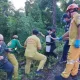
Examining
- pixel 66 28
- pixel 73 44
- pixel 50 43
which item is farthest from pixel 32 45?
pixel 73 44

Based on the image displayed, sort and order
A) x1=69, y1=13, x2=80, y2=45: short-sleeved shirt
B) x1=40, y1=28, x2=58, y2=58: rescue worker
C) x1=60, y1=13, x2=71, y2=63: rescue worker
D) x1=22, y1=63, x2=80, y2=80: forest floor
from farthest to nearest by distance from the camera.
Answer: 1. x1=40, y1=28, x2=58, y2=58: rescue worker
2. x1=22, y1=63, x2=80, y2=80: forest floor
3. x1=60, y1=13, x2=71, y2=63: rescue worker
4. x1=69, y1=13, x2=80, y2=45: short-sleeved shirt

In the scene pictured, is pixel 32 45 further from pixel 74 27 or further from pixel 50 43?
pixel 74 27

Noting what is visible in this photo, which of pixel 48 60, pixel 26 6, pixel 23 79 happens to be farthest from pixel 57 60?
pixel 26 6

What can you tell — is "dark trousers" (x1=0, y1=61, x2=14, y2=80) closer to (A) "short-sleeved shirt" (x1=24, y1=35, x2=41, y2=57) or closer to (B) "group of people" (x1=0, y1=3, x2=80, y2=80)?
(B) "group of people" (x1=0, y1=3, x2=80, y2=80)

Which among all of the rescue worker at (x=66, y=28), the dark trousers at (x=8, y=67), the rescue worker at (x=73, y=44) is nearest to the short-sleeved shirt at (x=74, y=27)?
the rescue worker at (x=73, y=44)

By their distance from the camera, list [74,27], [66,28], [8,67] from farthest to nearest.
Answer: [66,28]
[8,67]
[74,27]

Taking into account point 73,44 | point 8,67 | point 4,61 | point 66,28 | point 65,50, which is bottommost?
point 8,67

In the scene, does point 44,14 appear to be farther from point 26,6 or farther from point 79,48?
point 79,48

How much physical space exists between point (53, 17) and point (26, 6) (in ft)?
5.77

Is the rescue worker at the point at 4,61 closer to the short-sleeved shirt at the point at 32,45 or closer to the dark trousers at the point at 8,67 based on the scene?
the dark trousers at the point at 8,67

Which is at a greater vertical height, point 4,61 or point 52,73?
point 4,61

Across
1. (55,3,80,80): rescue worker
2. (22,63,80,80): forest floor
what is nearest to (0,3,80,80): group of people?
(55,3,80,80): rescue worker

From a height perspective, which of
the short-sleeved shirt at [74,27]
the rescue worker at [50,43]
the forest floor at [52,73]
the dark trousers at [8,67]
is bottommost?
the forest floor at [52,73]

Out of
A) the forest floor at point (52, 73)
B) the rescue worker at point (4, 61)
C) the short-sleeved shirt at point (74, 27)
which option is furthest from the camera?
the forest floor at point (52, 73)
